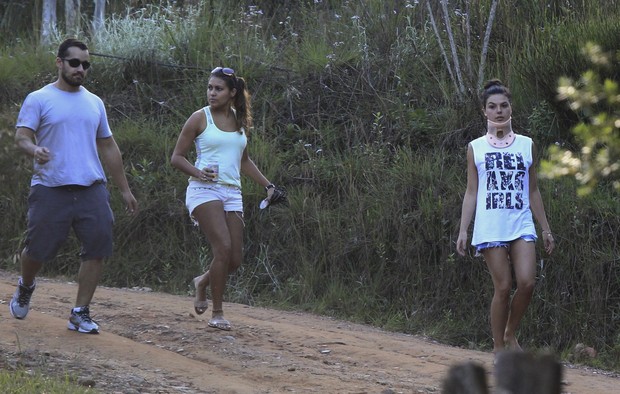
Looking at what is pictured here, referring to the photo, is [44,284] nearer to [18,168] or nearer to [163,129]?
[163,129]

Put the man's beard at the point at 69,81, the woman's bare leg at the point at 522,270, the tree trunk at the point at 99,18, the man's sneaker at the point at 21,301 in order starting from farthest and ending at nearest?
the tree trunk at the point at 99,18 < the man's sneaker at the point at 21,301 < the man's beard at the point at 69,81 < the woman's bare leg at the point at 522,270

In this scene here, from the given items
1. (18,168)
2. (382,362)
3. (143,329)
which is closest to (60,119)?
(18,168)

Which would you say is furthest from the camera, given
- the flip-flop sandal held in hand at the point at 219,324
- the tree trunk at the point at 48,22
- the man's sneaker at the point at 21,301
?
the tree trunk at the point at 48,22

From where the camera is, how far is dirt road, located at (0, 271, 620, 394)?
22.4 feet

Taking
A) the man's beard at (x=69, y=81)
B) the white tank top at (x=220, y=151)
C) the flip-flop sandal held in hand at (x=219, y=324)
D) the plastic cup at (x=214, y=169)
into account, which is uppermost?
the man's beard at (x=69, y=81)

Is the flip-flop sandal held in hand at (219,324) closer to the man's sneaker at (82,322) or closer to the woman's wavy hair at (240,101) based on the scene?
the man's sneaker at (82,322)

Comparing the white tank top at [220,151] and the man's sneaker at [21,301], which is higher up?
the white tank top at [220,151]

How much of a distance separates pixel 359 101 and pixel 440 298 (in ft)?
13.6

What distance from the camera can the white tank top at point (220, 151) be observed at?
27.6ft

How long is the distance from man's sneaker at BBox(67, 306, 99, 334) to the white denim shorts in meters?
1.16

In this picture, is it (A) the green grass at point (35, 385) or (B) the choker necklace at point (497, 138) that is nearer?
(A) the green grass at point (35, 385)

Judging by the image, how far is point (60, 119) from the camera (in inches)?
300

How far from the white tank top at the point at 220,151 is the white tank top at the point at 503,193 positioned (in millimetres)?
1887

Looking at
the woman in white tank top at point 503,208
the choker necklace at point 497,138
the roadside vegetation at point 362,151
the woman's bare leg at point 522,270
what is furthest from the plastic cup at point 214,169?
the roadside vegetation at point 362,151
